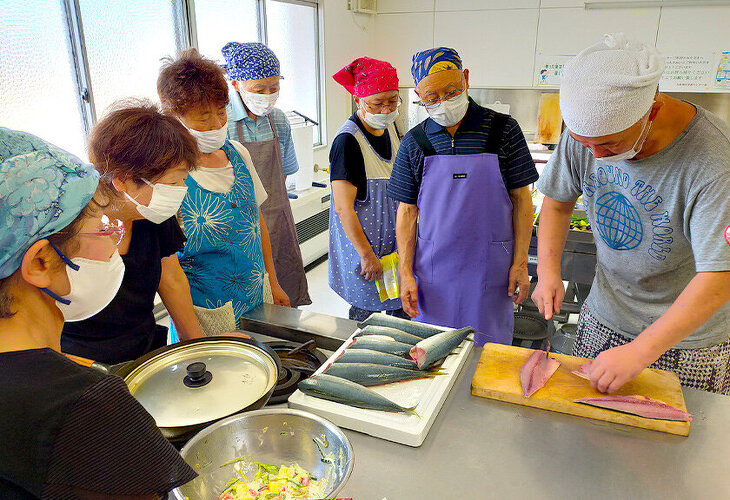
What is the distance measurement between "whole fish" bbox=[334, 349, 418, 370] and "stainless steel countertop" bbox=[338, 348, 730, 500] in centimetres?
13

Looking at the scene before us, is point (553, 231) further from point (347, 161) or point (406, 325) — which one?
point (347, 161)

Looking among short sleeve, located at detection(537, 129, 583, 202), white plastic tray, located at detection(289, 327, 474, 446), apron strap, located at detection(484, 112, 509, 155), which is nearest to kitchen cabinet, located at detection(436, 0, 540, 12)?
apron strap, located at detection(484, 112, 509, 155)

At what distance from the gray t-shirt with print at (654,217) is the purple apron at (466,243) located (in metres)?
0.32

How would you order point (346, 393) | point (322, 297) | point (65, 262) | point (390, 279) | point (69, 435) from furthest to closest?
point (322, 297)
point (390, 279)
point (346, 393)
point (65, 262)
point (69, 435)

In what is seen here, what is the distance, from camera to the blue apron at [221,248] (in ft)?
5.11

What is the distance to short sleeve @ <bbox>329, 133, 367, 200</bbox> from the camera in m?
2.17

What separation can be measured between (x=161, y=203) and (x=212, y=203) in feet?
1.01

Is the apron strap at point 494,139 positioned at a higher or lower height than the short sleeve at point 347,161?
higher

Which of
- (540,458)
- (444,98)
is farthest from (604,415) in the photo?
(444,98)

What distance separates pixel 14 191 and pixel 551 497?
0.97 meters

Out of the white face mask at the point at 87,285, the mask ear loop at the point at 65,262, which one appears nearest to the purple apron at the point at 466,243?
the white face mask at the point at 87,285

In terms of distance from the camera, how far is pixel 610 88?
1.09 metres

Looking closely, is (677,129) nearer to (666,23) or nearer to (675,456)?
(675,456)

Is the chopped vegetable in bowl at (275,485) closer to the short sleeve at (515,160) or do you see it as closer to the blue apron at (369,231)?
the short sleeve at (515,160)
